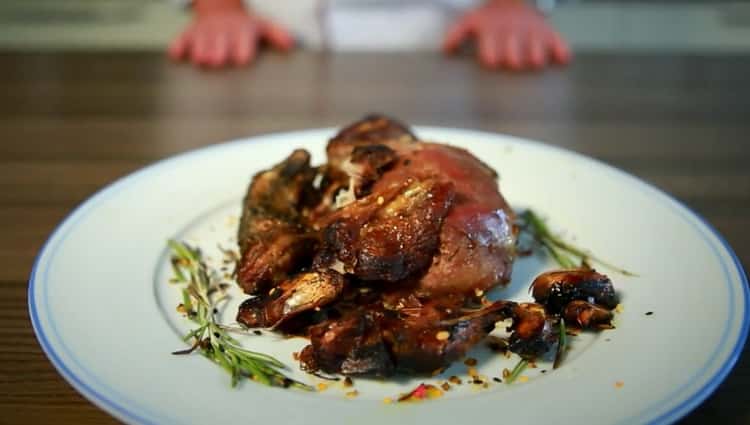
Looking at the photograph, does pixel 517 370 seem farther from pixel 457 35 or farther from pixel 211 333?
pixel 457 35

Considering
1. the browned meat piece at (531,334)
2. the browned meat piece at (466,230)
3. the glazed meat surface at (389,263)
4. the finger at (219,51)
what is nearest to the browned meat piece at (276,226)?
the glazed meat surface at (389,263)

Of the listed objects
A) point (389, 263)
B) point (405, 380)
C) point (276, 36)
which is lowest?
point (405, 380)

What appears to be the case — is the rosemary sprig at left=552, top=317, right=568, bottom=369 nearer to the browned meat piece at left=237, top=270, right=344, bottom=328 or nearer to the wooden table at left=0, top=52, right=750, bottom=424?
the browned meat piece at left=237, top=270, right=344, bottom=328

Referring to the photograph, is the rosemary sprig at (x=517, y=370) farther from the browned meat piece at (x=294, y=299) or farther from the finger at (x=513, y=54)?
the finger at (x=513, y=54)

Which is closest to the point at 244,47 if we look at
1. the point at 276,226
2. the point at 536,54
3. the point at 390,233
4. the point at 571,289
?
the point at 536,54

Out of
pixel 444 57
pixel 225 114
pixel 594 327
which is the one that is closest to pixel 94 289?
pixel 594 327

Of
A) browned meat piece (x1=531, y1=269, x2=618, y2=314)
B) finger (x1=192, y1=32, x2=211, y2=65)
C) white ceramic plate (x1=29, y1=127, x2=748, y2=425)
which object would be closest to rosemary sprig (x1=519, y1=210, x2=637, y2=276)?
white ceramic plate (x1=29, y1=127, x2=748, y2=425)

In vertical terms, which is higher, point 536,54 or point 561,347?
point 536,54
